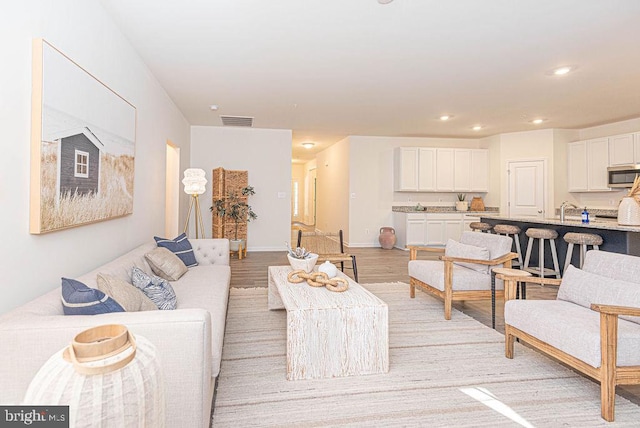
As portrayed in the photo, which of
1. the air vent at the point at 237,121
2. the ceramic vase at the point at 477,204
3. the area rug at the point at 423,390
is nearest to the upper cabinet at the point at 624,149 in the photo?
the ceramic vase at the point at 477,204

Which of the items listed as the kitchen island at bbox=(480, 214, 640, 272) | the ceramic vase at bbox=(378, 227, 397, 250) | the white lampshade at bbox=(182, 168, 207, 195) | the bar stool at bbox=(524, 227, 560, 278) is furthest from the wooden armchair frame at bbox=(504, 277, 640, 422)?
the ceramic vase at bbox=(378, 227, 397, 250)

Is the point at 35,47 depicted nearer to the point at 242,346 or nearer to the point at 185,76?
the point at 242,346

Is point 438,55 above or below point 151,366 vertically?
above

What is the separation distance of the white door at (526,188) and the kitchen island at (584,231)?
201 cm

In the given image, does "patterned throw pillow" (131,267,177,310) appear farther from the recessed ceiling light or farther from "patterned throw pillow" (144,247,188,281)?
the recessed ceiling light

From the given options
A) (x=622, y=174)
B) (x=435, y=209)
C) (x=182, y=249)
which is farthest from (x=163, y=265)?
(x=622, y=174)

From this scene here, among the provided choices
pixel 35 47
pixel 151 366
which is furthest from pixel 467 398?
pixel 35 47

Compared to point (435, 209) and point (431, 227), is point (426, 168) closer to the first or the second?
point (435, 209)

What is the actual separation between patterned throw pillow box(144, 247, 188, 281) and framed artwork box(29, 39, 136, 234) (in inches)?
17.8

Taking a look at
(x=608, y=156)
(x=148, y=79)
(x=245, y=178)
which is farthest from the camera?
(x=245, y=178)

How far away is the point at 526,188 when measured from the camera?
7.58 metres

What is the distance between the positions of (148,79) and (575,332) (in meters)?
4.49

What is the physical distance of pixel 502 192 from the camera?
313 inches

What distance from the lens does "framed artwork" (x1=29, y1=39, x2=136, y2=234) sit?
6.08 feet
